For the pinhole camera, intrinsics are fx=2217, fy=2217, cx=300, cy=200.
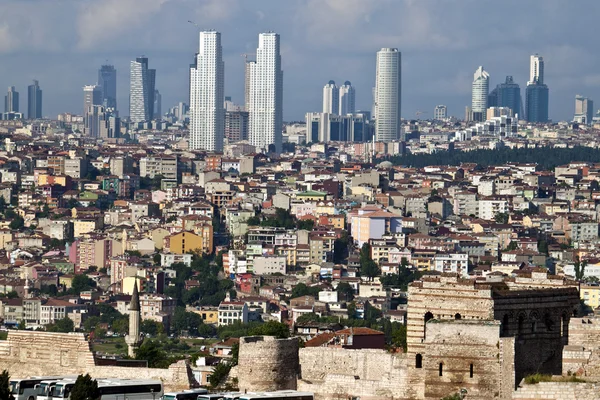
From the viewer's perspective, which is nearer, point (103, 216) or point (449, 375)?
point (449, 375)

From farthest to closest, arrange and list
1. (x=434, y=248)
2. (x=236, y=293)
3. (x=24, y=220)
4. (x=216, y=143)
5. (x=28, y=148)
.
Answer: (x=216, y=143) < (x=28, y=148) < (x=24, y=220) < (x=434, y=248) < (x=236, y=293)

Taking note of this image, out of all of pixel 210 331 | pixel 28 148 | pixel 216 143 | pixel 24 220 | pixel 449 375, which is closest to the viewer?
pixel 449 375

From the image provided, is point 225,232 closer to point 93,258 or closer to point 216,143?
point 93,258

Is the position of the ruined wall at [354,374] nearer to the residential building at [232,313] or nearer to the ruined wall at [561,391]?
the ruined wall at [561,391]

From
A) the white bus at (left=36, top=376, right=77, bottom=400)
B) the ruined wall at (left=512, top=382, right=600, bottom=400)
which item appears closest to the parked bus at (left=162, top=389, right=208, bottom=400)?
the white bus at (left=36, top=376, right=77, bottom=400)

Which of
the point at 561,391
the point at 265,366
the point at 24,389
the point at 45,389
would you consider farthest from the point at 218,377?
the point at 561,391

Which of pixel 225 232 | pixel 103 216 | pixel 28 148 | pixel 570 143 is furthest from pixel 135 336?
pixel 570 143
